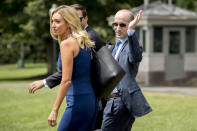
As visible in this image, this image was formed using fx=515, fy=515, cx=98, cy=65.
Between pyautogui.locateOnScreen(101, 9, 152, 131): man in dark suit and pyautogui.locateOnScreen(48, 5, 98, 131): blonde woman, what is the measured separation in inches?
30.8

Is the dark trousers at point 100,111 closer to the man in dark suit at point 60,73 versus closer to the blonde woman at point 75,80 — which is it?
the man in dark suit at point 60,73

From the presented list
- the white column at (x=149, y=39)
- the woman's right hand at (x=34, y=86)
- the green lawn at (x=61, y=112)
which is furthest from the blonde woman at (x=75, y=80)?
the white column at (x=149, y=39)

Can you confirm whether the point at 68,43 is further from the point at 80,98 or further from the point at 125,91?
the point at 125,91

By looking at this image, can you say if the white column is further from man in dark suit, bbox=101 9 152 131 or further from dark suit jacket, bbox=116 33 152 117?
dark suit jacket, bbox=116 33 152 117

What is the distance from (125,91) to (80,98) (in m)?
0.95

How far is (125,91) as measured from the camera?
5.50m

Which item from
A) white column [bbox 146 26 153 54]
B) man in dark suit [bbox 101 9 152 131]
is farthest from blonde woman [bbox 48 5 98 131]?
white column [bbox 146 26 153 54]

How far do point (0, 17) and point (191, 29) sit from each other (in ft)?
41.9

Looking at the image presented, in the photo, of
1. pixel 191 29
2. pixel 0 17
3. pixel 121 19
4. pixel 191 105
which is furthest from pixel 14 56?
pixel 121 19

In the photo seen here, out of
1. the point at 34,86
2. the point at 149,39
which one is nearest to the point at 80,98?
the point at 34,86

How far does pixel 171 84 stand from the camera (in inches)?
972

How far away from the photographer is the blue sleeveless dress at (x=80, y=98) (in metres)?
4.66

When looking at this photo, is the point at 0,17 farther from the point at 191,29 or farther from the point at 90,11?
the point at 191,29

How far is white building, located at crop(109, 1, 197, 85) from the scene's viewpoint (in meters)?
24.7
